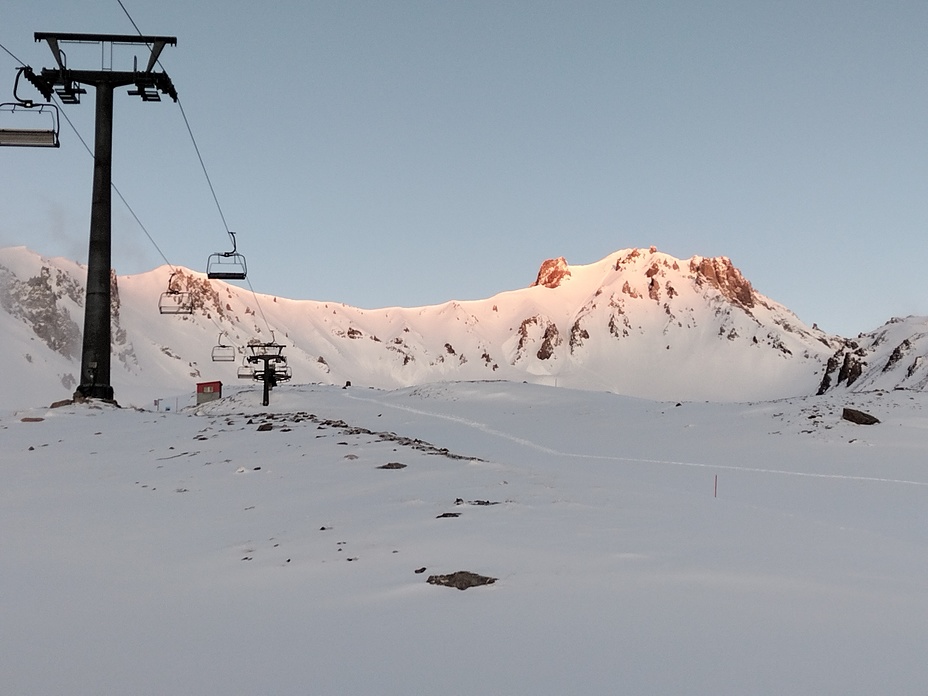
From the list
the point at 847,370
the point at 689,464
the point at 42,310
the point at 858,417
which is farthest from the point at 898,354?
the point at 42,310

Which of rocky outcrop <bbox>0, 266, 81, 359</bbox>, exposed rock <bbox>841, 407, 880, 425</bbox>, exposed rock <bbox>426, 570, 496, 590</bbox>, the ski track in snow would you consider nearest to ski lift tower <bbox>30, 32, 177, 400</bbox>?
the ski track in snow

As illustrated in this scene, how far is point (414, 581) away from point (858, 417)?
88.0ft

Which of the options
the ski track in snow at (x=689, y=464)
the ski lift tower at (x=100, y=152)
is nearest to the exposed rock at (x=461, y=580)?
the ski track in snow at (x=689, y=464)

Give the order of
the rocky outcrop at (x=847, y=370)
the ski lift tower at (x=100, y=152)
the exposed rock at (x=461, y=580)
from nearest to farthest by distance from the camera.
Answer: the exposed rock at (x=461, y=580)
the ski lift tower at (x=100, y=152)
the rocky outcrop at (x=847, y=370)

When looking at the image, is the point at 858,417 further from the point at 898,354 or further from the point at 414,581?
the point at 898,354

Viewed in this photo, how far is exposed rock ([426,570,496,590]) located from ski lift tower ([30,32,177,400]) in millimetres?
22517

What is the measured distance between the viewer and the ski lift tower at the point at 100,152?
79.2 ft

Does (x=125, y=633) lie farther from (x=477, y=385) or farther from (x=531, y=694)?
(x=477, y=385)

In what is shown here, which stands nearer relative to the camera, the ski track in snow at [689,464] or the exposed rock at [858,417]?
the ski track in snow at [689,464]

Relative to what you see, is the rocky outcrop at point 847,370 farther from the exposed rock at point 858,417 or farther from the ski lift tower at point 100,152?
the ski lift tower at point 100,152

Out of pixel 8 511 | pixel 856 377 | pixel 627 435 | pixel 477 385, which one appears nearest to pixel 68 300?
pixel 477 385

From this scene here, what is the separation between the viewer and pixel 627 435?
1260 inches

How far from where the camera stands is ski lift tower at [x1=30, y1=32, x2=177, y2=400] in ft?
79.2

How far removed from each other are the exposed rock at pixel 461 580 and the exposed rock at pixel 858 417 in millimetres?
26271
